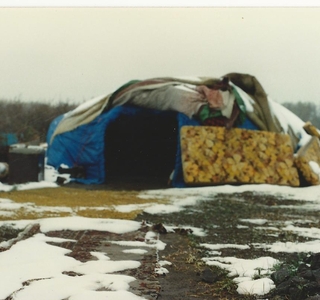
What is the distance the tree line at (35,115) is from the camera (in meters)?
10.7

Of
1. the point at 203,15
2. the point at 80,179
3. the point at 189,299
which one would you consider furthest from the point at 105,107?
the point at 189,299

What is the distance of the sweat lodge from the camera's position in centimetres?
1043

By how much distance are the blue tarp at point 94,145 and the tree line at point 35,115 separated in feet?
3.57

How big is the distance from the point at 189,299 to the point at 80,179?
8246 mm

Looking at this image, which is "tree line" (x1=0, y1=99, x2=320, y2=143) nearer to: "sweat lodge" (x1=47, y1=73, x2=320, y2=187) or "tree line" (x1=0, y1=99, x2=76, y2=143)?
"tree line" (x1=0, y1=99, x2=76, y2=143)

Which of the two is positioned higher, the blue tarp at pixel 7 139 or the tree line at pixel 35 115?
the tree line at pixel 35 115

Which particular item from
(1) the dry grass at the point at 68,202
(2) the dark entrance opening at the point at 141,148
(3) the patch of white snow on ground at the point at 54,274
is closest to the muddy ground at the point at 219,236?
(3) the patch of white snow on ground at the point at 54,274

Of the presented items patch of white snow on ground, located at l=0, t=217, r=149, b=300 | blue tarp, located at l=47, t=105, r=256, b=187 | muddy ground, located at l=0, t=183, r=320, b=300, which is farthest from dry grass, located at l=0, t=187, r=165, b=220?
patch of white snow on ground, located at l=0, t=217, r=149, b=300

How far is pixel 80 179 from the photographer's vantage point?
35.4 feet

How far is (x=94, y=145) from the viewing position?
432 inches

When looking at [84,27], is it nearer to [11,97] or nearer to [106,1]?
[106,1]

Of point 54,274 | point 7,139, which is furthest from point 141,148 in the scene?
point 54,274

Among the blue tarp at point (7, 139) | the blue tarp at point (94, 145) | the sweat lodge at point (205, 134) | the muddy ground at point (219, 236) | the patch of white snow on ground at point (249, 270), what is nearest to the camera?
the patch of white snow on ground at point (249, 270)

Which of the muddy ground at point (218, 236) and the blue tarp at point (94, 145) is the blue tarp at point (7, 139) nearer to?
the blue tarp at point (94, 145)
